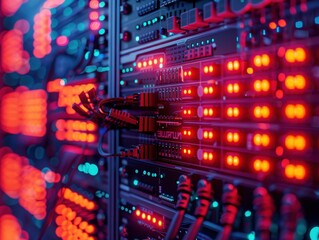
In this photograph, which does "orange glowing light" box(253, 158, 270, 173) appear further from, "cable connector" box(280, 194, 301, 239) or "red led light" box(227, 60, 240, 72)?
"red led light" box(227, 60, 240, 72)

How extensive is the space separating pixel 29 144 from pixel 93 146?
866 millimetres

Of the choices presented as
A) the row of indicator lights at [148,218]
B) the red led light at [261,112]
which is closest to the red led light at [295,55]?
the red led light at [261,112]

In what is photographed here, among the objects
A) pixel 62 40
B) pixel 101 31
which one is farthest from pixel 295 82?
pixel 62 40

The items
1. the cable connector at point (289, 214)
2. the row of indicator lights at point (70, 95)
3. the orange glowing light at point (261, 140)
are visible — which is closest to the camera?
the cable connector at point (289, 214)

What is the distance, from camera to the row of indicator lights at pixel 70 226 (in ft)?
4.81

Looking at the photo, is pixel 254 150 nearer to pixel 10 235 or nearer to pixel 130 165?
pixel 130 165

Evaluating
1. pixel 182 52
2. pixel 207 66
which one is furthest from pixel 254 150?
pixel 182 52

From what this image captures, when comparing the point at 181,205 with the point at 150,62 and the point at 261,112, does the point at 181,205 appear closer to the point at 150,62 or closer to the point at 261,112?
Result: the point at 261,112

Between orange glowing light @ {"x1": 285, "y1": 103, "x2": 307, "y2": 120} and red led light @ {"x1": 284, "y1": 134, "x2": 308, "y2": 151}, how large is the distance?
0.12 feet

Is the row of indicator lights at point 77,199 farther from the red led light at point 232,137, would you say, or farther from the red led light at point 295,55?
the red led light at point 295,55

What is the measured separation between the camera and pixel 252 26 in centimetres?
82

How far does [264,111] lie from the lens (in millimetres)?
783

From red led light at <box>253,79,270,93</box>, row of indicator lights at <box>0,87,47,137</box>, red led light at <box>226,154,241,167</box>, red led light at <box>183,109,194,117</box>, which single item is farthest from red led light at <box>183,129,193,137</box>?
row of indicator lights at <box>0,87,47,137</box>

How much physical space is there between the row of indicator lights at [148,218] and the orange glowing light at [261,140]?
1.48ft
